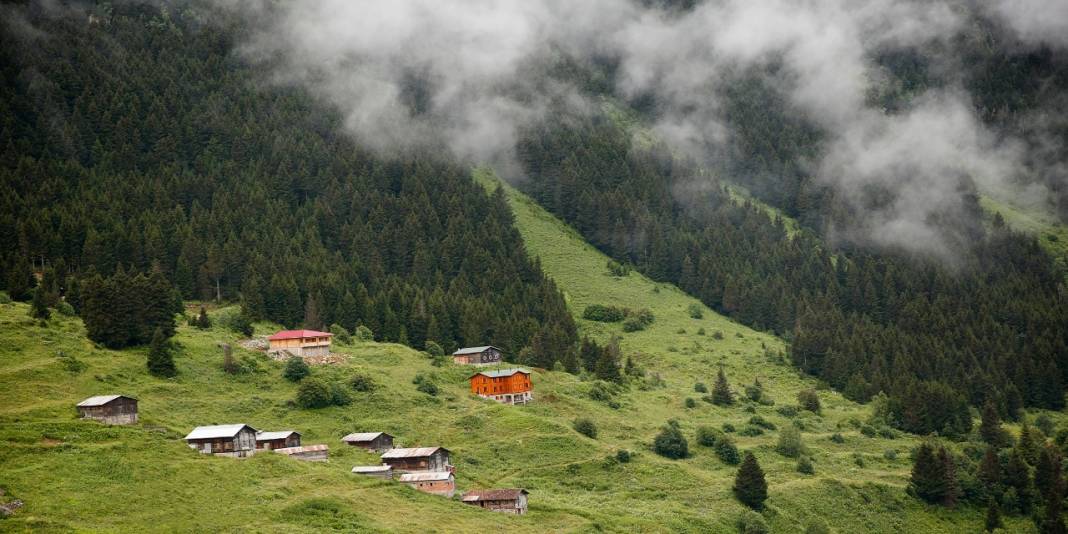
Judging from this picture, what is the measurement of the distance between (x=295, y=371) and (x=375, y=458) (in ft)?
77.0

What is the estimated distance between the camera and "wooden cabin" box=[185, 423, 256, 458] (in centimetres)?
9138

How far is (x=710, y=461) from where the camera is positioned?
393ft

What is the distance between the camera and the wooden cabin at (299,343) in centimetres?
12794

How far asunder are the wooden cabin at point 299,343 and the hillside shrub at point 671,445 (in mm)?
45358

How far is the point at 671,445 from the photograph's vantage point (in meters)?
119

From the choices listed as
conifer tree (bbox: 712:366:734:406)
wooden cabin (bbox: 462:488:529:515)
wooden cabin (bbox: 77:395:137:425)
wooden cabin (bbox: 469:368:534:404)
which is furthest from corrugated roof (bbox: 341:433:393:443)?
conifer tree (bbox: 712:366:734:406)

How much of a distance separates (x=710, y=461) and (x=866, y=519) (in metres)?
18.9

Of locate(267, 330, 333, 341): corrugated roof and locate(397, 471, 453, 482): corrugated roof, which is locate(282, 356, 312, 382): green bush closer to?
locate(267, 330, 333, 341): corrugated roof

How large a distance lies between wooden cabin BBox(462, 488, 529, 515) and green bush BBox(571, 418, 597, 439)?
26.4 meters

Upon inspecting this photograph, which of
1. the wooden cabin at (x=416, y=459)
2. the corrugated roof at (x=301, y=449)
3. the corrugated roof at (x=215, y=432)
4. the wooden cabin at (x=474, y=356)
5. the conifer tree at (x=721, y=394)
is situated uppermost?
the wooden cabin at (x=474, y=356)

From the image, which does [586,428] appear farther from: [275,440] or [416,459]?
[275,440]

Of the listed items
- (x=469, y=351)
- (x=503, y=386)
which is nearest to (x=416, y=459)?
(x=503, y=386)

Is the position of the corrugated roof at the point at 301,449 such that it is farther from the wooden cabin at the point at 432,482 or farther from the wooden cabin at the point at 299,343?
the wooden cabin at the point at 299,343

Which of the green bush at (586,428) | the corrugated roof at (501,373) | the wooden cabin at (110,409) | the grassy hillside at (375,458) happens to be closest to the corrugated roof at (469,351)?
the grassy hillside at (375,458)
